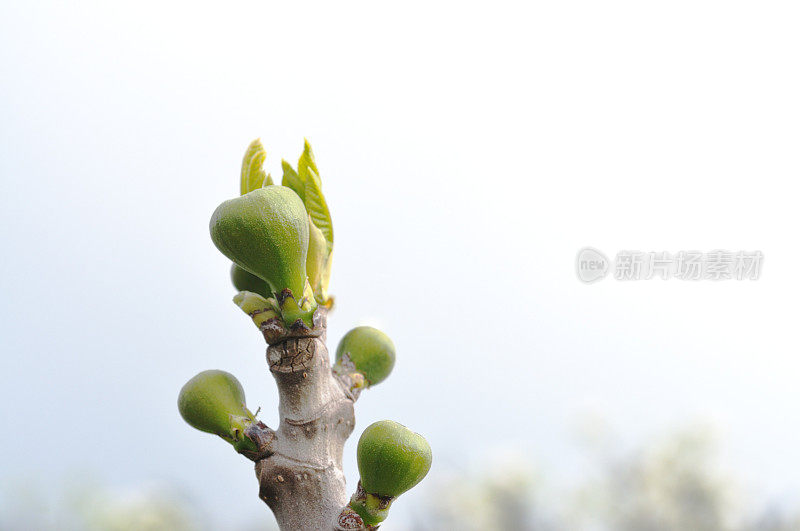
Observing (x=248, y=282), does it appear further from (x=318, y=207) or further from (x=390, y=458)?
(x=390, y=458)

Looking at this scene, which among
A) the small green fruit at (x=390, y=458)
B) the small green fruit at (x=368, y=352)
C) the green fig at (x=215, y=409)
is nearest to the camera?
the small green fruit at (x=390, y=458)

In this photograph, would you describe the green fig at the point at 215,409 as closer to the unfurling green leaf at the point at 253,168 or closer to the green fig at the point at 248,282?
the green fig at the point at 248,282

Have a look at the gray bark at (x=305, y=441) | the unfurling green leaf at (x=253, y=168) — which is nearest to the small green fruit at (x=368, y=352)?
the gray bark at (x=305, y=441)

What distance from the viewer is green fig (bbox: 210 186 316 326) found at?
0.69 meters

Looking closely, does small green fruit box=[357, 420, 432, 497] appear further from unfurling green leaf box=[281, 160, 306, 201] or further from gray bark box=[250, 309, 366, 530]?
unfurling green leaf box=[281, 160, 306, 201]

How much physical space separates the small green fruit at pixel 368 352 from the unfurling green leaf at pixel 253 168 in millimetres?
225

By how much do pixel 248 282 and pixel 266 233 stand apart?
235mm

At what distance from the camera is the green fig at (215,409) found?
0.80 m

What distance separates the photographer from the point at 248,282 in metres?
0.92

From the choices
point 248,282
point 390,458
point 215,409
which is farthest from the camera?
point 248,282

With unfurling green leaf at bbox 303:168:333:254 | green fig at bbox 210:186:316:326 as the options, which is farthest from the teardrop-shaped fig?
unfurling green leaf at bbox 303:168:333:254

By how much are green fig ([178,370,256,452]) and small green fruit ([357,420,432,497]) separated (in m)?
0.16

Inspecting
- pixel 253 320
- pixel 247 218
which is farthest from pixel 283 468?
pixel 247 218

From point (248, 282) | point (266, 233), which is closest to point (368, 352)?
point (248, 282)
